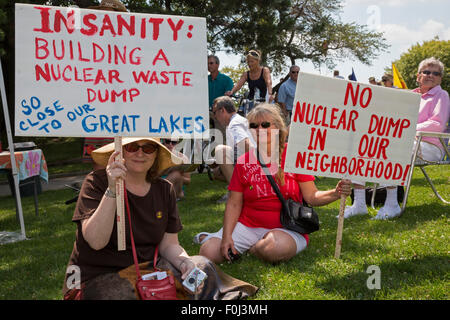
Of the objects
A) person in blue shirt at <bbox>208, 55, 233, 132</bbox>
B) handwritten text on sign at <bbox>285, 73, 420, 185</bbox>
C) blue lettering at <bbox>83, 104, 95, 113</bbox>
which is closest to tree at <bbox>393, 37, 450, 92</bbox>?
person in blue shirt at <bbox>208, 55, 233, 132</bbox>

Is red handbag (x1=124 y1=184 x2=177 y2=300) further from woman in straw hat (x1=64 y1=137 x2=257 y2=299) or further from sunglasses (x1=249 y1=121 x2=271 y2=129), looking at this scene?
sunglasses (x1=249 y1=121 x2=271 y2=129)

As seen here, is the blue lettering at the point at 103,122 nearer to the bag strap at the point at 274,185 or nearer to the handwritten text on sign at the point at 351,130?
the handwritten text on sign at the point at 351,130

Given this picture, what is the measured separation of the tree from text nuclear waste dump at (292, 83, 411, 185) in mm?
37302

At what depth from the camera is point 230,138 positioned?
5.48 metres

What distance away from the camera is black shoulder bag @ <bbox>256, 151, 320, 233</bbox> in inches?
132

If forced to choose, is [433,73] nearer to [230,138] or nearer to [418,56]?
[230,138]

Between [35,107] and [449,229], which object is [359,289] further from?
[35,107]

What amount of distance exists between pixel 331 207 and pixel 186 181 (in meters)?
2.43

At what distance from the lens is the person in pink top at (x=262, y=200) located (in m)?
3.44

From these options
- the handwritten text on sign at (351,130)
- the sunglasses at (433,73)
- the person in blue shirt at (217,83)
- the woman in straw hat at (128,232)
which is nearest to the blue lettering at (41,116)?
the woman in straw hat at (128,232)

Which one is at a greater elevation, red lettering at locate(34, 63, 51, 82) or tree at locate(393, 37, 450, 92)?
tree at locate(393, 37, 450, 92)

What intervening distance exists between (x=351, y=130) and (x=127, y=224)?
178 cm

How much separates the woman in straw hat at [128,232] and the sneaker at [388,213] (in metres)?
2.48

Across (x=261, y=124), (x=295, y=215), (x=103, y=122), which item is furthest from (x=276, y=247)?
(x=103, y=122)
